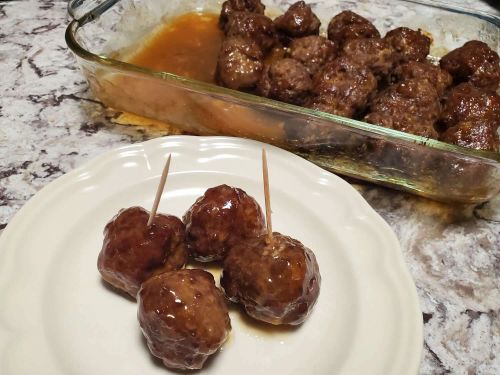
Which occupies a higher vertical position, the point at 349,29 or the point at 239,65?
the point at 349,29

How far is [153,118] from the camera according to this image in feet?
7.29

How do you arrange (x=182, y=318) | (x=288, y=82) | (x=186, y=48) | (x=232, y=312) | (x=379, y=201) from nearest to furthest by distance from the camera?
(x=182, y=318), (x=232, y=312), (x=379, y=201), (x=288, y=82), (x=186, y=48)

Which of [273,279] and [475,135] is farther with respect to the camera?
[475,135]

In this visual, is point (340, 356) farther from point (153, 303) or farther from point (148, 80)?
point (148, 80)

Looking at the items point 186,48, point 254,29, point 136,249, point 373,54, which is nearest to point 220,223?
point 136,249

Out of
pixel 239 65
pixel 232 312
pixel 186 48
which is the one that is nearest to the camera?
pixel 232 312

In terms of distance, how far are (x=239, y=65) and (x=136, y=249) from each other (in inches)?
41.7

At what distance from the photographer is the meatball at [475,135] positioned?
73.5 inches

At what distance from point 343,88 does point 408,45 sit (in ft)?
1.76

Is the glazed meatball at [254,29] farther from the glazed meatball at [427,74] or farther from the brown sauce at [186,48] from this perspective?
the glazed meatball at [427,74]

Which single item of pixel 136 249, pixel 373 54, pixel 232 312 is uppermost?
pixel 373 54

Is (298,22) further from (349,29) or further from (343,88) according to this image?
(343,88)

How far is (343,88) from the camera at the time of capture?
202 cm

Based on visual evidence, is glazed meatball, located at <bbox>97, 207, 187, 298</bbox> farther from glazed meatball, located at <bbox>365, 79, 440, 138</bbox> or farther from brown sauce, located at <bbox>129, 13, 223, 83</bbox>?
brown sauce, located at <bbox>129, 13, 223, 83</bbox>
